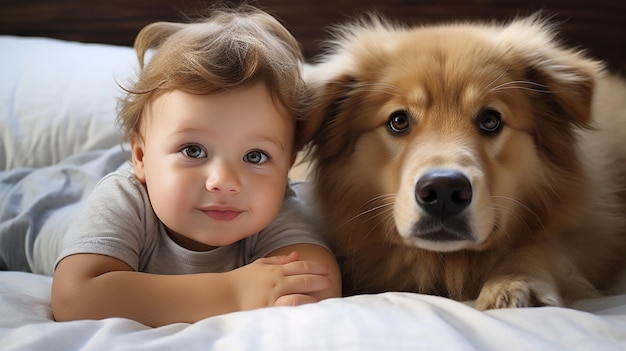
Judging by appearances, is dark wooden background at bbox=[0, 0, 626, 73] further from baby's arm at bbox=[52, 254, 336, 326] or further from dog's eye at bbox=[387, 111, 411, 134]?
baby's arm at bbox=[52, 254, 336, 326]

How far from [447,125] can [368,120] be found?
0.22 meters

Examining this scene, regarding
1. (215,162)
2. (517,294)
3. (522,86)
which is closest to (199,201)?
(215,162)

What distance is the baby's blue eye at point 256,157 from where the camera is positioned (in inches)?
59.3

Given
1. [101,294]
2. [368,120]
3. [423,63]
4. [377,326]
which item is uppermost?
[423,63]

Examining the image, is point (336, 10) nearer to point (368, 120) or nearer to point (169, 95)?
point (368, 120)

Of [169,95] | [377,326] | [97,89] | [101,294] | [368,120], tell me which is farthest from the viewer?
[97,89]

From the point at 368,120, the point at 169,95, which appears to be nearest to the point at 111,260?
the point at 169,95

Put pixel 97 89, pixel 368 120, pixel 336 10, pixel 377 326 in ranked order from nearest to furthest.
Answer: pixel 377 326, pixel 368 120, pixel 97 89, pixel 336 10

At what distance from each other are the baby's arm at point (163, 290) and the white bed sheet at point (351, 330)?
0.28ft

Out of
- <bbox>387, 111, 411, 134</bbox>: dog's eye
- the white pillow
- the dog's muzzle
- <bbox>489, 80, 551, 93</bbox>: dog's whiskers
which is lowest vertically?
the white pillow

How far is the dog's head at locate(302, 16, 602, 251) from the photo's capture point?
5.05 ft

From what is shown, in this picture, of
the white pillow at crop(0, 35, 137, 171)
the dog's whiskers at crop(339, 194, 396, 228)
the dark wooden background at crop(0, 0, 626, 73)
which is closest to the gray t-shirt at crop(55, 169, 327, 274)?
the dog's whiskers at crop(339, 194, 396, 228)

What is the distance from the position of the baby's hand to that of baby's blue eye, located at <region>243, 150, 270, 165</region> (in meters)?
0.23

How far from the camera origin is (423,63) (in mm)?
1685
